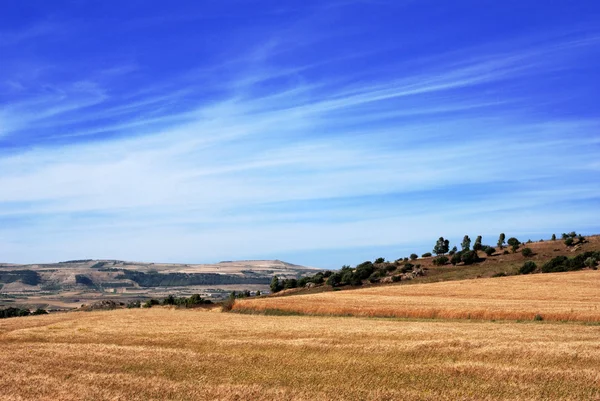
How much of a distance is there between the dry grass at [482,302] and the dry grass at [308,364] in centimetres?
720

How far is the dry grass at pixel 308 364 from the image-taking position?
20.0 metres

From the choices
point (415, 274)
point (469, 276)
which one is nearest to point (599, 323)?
point (469, 276)

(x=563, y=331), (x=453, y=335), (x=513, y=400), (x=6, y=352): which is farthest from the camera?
(x=563, y=331)

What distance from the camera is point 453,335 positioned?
32.7 m

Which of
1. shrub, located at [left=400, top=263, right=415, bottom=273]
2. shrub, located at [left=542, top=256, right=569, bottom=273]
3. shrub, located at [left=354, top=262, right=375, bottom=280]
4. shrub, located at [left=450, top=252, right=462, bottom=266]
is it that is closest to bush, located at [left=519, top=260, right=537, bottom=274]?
shrub, located at [left=542, top=256, right=569, bottom=273]

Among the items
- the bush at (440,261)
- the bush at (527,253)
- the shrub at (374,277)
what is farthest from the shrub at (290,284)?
the bush at (527,253)

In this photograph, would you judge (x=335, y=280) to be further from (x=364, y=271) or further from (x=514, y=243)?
(x=514, y=243)

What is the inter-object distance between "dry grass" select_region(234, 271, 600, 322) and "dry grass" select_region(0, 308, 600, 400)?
720 cm

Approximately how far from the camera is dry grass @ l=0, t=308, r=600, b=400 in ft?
65.7

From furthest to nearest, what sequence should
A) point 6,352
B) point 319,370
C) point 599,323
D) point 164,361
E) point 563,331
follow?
point 599,323 → point 563,331 → point 6,352 → point 164,361 → point 319,370

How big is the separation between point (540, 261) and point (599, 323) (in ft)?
178

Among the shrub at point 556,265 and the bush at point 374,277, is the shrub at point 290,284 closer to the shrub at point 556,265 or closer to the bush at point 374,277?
the bush at point 374,277

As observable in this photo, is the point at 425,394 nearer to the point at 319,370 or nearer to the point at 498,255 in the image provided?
the point at 319,370

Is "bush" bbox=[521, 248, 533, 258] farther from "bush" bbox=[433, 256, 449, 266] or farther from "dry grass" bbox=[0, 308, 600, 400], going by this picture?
"dry grass" bbox=[0, 308, 600, 400]
